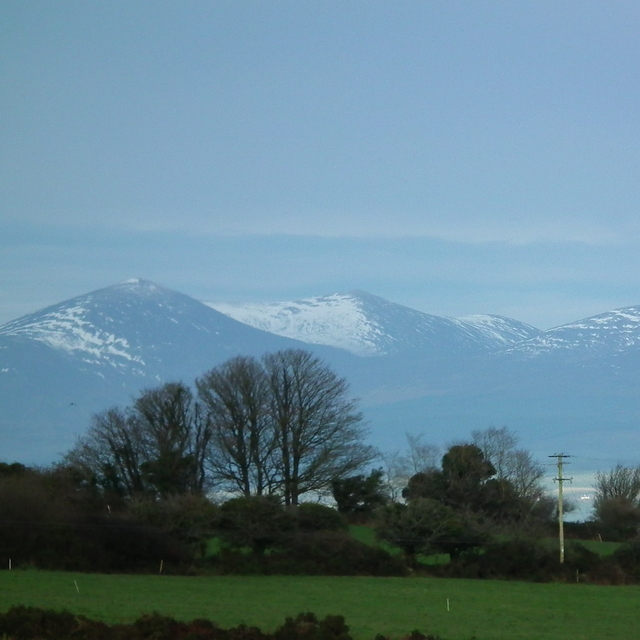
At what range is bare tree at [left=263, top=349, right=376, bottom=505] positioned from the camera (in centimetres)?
7188

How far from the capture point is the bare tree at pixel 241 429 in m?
72.4

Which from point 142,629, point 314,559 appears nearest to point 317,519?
point 314,559

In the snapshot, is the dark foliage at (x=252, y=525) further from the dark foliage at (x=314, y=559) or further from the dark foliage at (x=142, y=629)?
the dark foliage at (x=142, y=629)

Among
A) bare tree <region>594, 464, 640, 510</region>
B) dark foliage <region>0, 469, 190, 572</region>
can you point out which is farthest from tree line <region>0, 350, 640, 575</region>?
bare tree <region>594, 464, 640, 510</region>

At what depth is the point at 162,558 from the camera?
164 ft

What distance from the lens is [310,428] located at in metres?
73.6

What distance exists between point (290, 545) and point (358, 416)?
77.5ft

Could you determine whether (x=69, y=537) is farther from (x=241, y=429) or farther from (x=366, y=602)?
(x=241, y=429)

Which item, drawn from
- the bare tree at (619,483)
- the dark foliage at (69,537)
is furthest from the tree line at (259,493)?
the bare tree at (619,483)

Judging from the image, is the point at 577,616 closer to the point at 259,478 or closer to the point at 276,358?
the point at 259,478

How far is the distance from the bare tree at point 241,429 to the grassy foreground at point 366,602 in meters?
22.9

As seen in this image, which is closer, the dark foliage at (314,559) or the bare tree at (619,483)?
the dark foliage at (314,559)

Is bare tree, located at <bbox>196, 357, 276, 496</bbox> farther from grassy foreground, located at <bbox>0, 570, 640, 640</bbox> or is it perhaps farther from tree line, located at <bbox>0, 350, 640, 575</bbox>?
grassy foreground, located at <bbox>0, 570, 640, 640</bbox>

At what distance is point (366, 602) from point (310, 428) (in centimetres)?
3429
